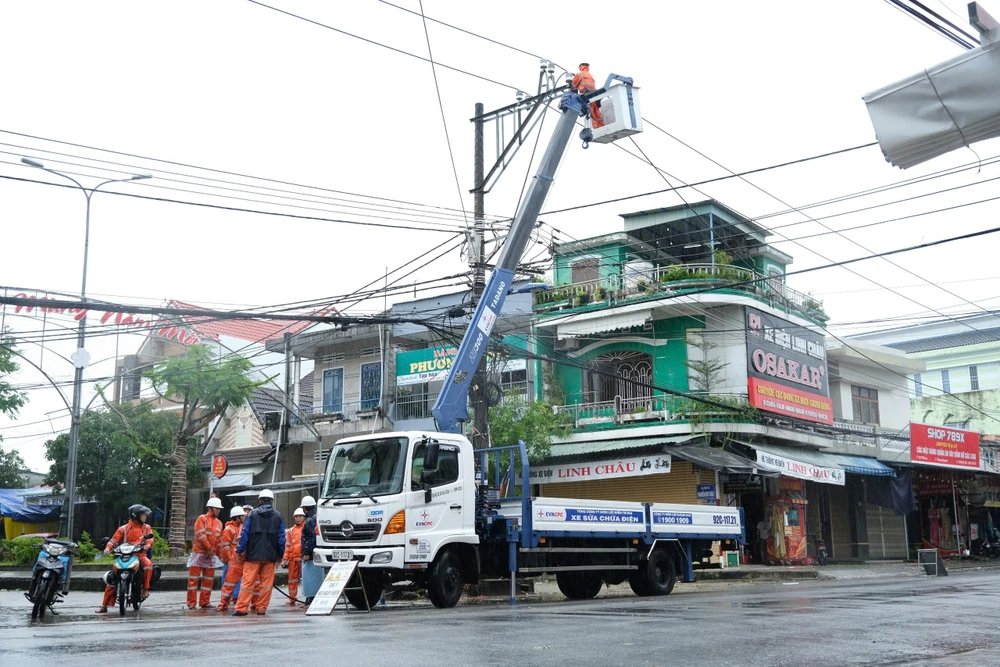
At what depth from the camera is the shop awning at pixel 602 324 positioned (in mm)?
29578

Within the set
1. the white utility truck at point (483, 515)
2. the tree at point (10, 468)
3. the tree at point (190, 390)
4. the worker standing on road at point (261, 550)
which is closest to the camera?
the worker standing on road at point (261, 550)

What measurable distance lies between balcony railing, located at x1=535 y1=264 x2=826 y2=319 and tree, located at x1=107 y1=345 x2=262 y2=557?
384 inches

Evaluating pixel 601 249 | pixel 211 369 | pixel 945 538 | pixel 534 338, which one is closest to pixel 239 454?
pixel 211 369

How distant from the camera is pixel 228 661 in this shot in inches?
292

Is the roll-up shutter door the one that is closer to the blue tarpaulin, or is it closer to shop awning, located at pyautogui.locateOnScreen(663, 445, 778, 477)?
shop awning, located at pyautogui.locateOnScreen(663, 445, 778, 477)

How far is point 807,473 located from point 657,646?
21664 millimetres

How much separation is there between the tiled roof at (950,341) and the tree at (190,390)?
36580 millimetres

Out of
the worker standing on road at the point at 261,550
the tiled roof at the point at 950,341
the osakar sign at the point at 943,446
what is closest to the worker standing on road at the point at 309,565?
the worker standing on road at the point at 261,550

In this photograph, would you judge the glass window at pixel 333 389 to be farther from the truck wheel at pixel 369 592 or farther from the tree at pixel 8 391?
the truck wheel at pixel 369 592

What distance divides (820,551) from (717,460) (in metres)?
8.02

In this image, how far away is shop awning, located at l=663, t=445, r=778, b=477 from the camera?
26.4 m

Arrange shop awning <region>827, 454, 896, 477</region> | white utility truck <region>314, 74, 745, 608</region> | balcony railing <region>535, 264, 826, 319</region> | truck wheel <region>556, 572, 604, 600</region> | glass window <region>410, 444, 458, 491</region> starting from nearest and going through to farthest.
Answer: white utility truck <region>314, 74, 745, 608</region>
glass window <region>410, 444, 458, 491</region>
truck wheel <region>556, 572, 604, 600</region>
balcony railing <region>535, 264, 826, 319</region>
shop awning <region>827, 454, 896, 477</region>

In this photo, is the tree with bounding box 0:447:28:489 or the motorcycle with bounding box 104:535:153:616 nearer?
the motorcycle with bounding box 104:535:153:616

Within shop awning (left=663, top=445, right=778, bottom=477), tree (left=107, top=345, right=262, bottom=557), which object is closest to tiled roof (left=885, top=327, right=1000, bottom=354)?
shop awning (left=663, top=445, right=778, bottom=477)
